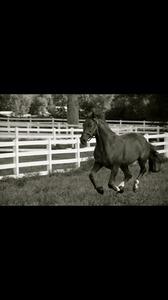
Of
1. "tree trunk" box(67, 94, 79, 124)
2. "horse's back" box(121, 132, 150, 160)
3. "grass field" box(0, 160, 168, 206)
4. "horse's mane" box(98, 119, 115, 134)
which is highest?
"tree trunk" box(67, 94, 79, 124)

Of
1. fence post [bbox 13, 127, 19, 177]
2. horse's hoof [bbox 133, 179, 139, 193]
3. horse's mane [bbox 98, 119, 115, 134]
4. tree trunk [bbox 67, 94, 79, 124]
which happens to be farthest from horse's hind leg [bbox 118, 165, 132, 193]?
fence post [bbox 13, 127, 19, 177]

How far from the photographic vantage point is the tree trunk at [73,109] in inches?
237

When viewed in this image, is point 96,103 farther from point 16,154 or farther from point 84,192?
point 16,154

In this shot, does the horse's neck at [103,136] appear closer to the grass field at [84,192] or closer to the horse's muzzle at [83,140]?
the horse's muzzle at [83,140]

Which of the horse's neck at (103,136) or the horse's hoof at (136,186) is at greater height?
the horse's neck at (103,136)

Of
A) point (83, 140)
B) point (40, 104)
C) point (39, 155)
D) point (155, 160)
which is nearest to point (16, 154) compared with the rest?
point (39, 155)

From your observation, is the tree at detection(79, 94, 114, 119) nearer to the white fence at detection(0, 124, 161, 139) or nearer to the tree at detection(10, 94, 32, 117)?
the white fence at detection(0, 124, 161, 139)

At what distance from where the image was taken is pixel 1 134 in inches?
256

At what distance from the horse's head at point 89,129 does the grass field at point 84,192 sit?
51cm

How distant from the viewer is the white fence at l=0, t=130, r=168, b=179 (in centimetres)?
677

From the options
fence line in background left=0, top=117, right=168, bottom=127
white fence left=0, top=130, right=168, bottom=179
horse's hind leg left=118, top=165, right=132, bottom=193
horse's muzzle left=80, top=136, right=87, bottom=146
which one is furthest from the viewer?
white fence left=0, top=130, right=168, bottom=179

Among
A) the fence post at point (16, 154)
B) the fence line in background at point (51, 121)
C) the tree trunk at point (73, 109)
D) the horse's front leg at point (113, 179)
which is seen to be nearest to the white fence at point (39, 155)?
the fence post at point (16, 154)

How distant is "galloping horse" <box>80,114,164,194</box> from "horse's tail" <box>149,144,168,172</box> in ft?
0.55
